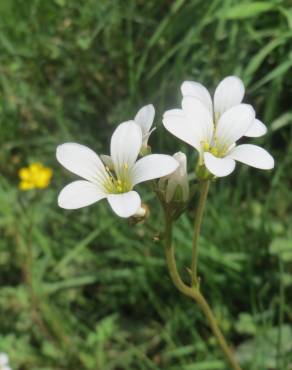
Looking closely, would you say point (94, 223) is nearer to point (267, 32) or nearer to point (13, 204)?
point (13, 204)

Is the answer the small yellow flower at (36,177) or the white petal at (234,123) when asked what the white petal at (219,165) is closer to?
the white petal at (234,123)

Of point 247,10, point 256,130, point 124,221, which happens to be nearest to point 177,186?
point 256,130

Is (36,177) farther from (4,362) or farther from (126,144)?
(126,144)

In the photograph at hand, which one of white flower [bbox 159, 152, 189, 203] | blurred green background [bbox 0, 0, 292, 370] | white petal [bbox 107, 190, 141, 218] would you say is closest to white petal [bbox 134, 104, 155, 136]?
white flower [bbox 159, 152, 189, 203]

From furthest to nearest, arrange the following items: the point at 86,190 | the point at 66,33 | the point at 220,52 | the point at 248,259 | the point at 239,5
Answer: the point at 66,33 < the point at 220,52 < the point at 239,5 < the point at 248,259 < the point at 86,190

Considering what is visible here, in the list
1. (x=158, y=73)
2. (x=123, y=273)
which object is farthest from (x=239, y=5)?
(x=123, y=273)

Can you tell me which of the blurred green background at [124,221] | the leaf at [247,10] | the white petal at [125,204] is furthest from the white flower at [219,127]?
the leaf at [247,10]
